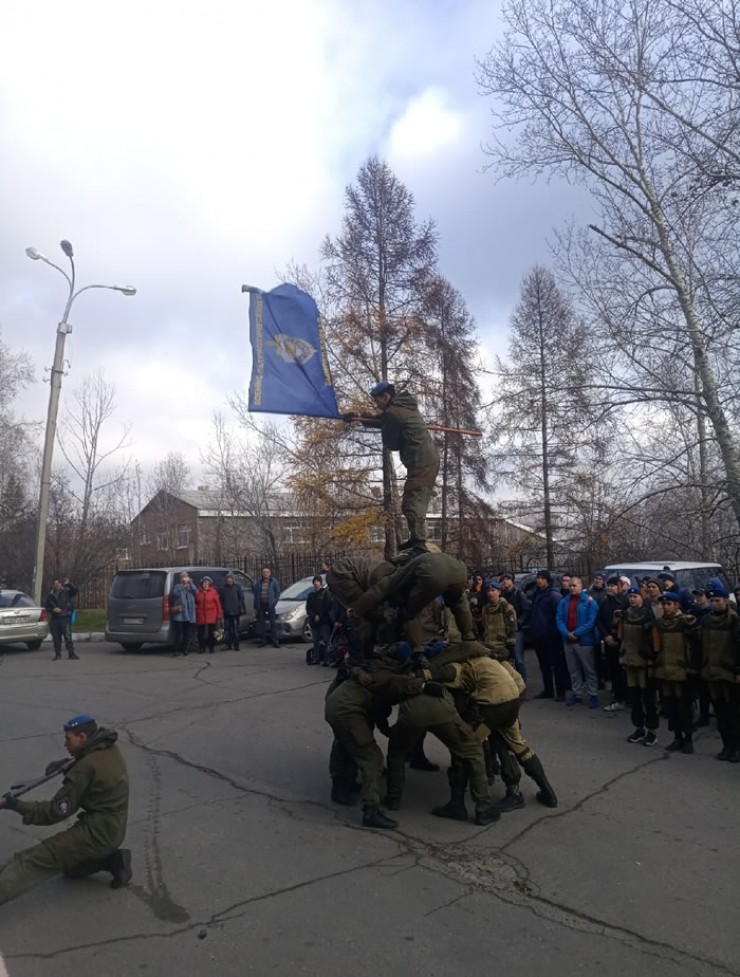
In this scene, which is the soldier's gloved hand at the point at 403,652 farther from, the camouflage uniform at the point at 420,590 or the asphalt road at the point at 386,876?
the asphalt road at the point at 386,876

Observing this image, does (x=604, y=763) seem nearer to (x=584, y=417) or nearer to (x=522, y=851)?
(x=522, y=851)

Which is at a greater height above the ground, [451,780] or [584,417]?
[584,417]

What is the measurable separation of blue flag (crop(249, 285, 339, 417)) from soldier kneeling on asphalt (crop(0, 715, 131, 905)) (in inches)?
146

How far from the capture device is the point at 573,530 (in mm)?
25812

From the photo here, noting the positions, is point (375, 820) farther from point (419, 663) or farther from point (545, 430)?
point (545, 430)

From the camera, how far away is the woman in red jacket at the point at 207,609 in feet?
51.6

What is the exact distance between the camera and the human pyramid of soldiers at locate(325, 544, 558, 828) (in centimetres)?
597

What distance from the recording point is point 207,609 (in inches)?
620

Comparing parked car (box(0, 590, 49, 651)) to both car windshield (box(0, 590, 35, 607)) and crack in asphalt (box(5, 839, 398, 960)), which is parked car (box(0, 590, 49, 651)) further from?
crack in asphalt (box(5, 839, 398, 960))

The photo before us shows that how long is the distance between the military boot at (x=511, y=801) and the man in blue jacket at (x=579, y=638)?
4.14 metres

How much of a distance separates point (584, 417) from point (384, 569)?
11171mm

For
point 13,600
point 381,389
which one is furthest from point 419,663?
point 13,600

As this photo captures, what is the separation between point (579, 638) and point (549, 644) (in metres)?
0.72

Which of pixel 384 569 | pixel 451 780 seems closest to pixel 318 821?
pixel 451 780
